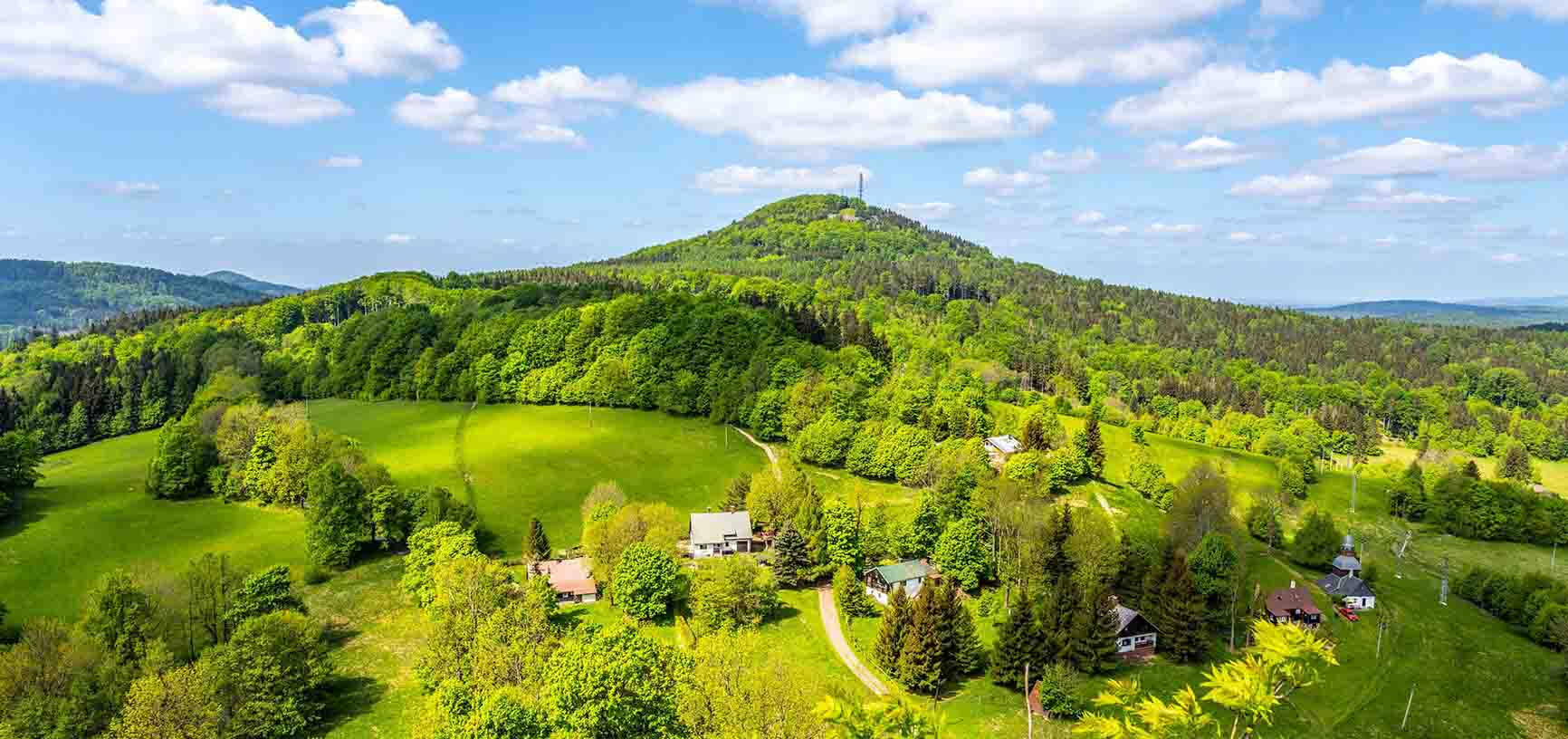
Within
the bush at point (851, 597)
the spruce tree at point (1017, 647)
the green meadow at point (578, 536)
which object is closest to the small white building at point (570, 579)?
the green meadow at point (578, 536)

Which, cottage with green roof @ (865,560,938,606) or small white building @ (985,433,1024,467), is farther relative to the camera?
small white building @ (985,433,1024,467)

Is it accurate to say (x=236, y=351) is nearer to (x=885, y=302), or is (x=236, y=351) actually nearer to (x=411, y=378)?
(x=411, y=378)

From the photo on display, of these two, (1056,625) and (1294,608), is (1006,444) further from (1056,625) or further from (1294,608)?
(1056,625)

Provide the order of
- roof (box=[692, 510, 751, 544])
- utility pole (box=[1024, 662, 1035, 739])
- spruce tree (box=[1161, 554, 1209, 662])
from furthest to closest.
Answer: roof (box=[692, 510, 751, 544]) < spruce tree (box=[1161, 554, 1209, 662]) < utility pole (box=[1024, 662, 1035, 739])

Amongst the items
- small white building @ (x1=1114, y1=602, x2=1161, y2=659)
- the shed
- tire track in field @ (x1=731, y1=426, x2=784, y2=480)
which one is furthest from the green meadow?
the shed

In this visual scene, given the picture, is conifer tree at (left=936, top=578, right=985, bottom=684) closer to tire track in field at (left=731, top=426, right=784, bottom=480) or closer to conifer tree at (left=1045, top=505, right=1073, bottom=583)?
conifer tree at (left=1045, top=505, right=1073, bottom=583)

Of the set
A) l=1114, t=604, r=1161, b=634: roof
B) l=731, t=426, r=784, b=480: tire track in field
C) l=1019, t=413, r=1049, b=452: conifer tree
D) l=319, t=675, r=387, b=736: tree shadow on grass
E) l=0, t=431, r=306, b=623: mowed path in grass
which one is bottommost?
l=319, t=675, r=387, b=736: tree shadow on grass

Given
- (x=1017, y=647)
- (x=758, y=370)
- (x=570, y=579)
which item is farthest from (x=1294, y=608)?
(x=758, y=370)
